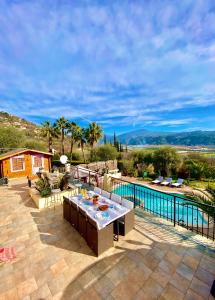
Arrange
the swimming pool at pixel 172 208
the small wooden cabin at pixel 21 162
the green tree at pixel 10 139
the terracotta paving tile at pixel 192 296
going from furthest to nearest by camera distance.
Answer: the green tree at pixel 10 139
the small wooden cabin at pixel 21 162
the swimming pool at pixel 172 208
the terracotta paving tile at pixel 192 296

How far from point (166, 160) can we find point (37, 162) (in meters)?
13.5

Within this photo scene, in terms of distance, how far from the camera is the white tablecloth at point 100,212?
11.2 feet

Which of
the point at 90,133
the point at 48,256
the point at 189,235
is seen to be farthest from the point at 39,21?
the point at 90,133

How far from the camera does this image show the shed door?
13.1m

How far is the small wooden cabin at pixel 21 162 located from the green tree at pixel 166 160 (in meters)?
12.0

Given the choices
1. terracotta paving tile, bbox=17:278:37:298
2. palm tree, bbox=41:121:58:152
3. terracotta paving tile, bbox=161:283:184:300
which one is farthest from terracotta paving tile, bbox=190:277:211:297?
palm tree, bbox=41:121:58:152

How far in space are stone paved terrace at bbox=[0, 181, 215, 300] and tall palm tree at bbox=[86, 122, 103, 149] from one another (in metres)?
18.6

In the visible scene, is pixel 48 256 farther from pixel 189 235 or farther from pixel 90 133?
pixel 90 133

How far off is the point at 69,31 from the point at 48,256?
8405 mm

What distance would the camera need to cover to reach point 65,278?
9.26ft

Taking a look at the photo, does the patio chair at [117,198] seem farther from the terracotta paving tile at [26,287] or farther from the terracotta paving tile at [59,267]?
the terracotta paving tile at [26,287]

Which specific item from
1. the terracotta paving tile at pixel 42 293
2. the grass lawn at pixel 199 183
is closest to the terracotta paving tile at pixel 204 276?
the terracotta paving tile at pixel 42 293

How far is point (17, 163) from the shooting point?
1221 cm

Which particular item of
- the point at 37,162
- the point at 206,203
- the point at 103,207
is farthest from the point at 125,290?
the point at 37,162
